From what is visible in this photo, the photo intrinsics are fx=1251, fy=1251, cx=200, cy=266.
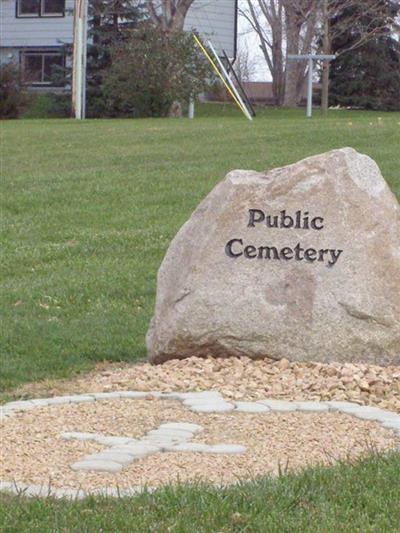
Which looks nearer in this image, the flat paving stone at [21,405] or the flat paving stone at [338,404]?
the flat paving stone at [338,404]

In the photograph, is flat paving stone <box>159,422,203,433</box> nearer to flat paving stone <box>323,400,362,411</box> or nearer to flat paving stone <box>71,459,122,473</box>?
flat paving stone <box>71,459,122,473</box>

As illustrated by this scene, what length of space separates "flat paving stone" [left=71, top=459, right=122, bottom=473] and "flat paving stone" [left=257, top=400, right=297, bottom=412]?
56.7 inches

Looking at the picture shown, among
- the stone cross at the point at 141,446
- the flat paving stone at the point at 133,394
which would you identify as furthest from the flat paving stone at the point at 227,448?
the flat paving stone at the point at 133,394

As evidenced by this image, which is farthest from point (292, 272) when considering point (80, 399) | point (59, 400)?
point (59, 400)

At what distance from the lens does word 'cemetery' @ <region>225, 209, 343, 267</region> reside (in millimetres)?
8172

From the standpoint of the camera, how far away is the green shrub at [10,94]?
37219mm

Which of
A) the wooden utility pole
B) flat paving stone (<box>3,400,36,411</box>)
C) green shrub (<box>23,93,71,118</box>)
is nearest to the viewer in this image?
flat paving stone (<box>3,400,36,411</box>)

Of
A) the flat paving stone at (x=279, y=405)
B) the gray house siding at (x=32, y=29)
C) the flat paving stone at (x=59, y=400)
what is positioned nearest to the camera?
the flat paving stone at (x=279, y=405)

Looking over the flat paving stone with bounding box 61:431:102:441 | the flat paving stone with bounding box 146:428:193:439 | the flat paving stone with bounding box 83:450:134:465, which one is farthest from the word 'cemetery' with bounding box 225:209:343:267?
the flat paving stone with bounding box 83:450:134:465

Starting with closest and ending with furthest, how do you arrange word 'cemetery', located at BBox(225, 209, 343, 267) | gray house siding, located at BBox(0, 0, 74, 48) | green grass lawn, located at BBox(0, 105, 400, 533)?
green grass lawn, located at BBox(0, 105, 400, 533)
word 'cemetery', located at BBox(225, 209, 343, 267)
gray house siding, located at BBox(0, 0, 74, 48)

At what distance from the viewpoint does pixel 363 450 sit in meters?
A: 6.06

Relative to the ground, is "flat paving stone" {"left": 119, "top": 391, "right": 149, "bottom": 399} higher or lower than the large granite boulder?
lower

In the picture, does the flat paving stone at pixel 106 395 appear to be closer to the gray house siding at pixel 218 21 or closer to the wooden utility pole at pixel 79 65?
the wooden utility pole at pixel 79 65

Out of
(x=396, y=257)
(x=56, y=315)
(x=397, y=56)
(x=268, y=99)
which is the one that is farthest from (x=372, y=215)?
(x=268, y=99)
